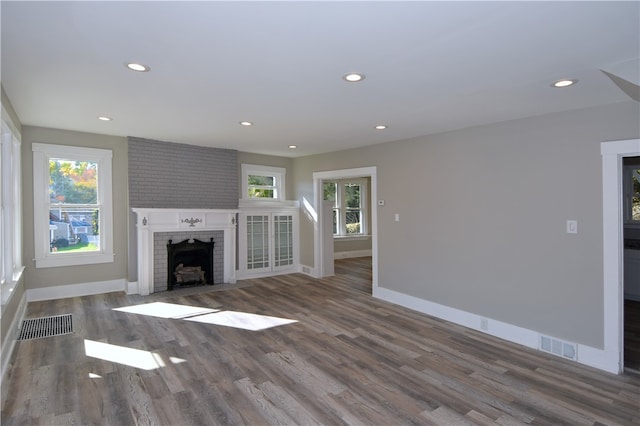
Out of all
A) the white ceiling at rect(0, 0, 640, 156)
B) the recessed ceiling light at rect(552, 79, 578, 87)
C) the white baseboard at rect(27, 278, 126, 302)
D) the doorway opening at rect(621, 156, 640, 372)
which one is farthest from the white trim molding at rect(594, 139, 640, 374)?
the white baseboard at rect(27, 278, 126, 302)

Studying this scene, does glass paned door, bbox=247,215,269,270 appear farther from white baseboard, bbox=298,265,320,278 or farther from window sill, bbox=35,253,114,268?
window sill, bbox=35,253,114,268

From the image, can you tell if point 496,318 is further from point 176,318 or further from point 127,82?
point 127,82

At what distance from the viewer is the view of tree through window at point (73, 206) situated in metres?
5.03

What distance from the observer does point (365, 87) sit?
9.68ft

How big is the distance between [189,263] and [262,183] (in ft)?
7.07

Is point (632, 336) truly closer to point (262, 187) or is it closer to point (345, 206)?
point (262, 187)

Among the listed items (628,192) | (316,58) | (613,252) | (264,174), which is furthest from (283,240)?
(628,192)

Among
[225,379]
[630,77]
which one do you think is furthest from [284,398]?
[630,77]

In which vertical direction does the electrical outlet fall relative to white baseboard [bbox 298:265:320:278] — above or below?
below

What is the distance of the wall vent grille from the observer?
11.0 ft

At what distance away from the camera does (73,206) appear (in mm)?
5156

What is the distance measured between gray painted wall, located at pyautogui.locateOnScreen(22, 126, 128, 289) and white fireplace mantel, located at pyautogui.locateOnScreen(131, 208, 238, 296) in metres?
0.36

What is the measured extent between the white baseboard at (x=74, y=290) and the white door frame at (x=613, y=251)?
251 inches

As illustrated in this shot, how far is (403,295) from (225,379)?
3.03 metres
